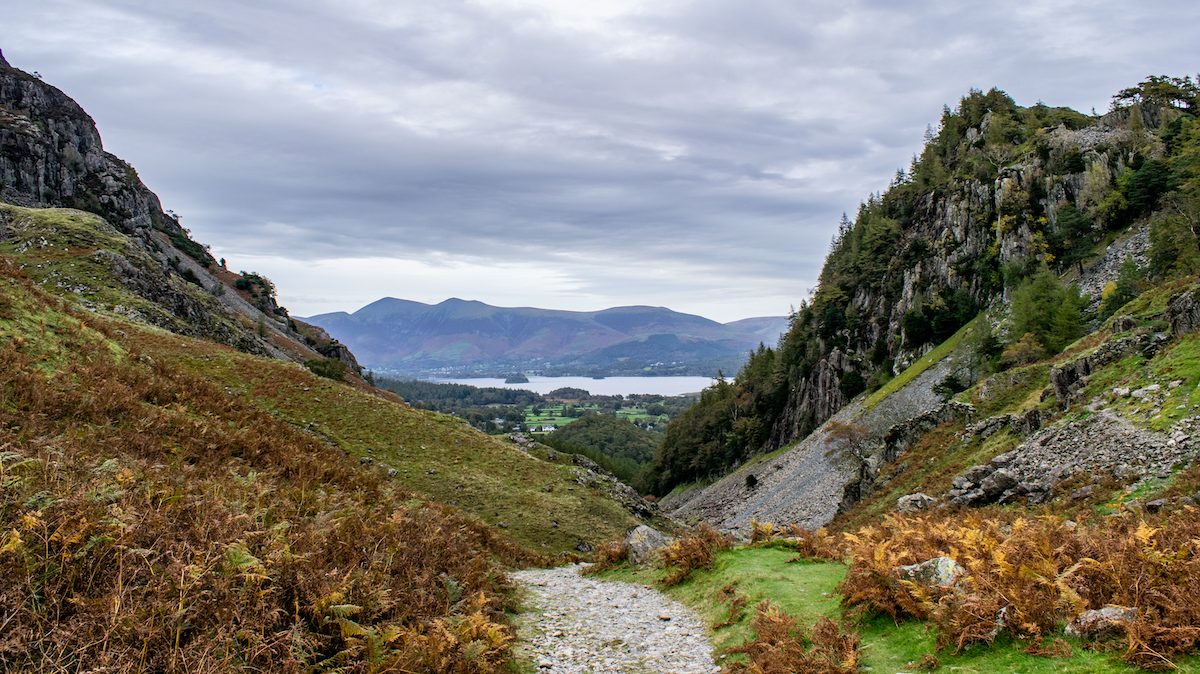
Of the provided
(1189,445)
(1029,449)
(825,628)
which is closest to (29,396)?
(825,628)

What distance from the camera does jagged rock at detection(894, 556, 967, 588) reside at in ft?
29.7

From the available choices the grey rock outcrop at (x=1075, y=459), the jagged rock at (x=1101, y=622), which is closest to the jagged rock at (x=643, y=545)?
the grey rock outcrop at (x=1075, y=459)

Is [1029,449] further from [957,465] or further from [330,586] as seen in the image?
[330,586]

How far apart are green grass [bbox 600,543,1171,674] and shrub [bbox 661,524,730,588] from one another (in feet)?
0.72

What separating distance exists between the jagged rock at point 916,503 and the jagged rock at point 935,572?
1525 centimetres

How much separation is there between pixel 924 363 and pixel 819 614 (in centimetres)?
6015

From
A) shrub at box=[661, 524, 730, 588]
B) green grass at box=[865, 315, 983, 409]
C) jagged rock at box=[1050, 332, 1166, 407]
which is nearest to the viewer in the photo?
shrub at box=[661, 524, 730, 588]

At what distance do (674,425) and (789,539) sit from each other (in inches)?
3697

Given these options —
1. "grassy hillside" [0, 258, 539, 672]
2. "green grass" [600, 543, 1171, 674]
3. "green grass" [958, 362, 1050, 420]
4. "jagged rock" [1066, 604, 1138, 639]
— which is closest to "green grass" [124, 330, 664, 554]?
"green grass" [600, 543, 1171, 674]

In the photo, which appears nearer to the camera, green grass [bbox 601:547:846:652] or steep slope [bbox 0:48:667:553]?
green grass [bbox 601:547:846:652]

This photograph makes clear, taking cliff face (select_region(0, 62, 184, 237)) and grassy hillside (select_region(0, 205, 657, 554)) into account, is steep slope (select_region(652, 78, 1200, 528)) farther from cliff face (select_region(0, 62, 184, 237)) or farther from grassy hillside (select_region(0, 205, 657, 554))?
cliff face (select_region(0, 62, 184, 237))

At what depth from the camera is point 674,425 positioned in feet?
363

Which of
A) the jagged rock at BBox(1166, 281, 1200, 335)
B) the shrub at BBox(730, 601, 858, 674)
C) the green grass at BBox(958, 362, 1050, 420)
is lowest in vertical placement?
the shrub at BBox(730, 601, 858, 674)

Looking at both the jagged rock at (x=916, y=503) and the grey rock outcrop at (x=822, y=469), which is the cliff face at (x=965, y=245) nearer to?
the grey rock outcrop at (x=822, y=469)
